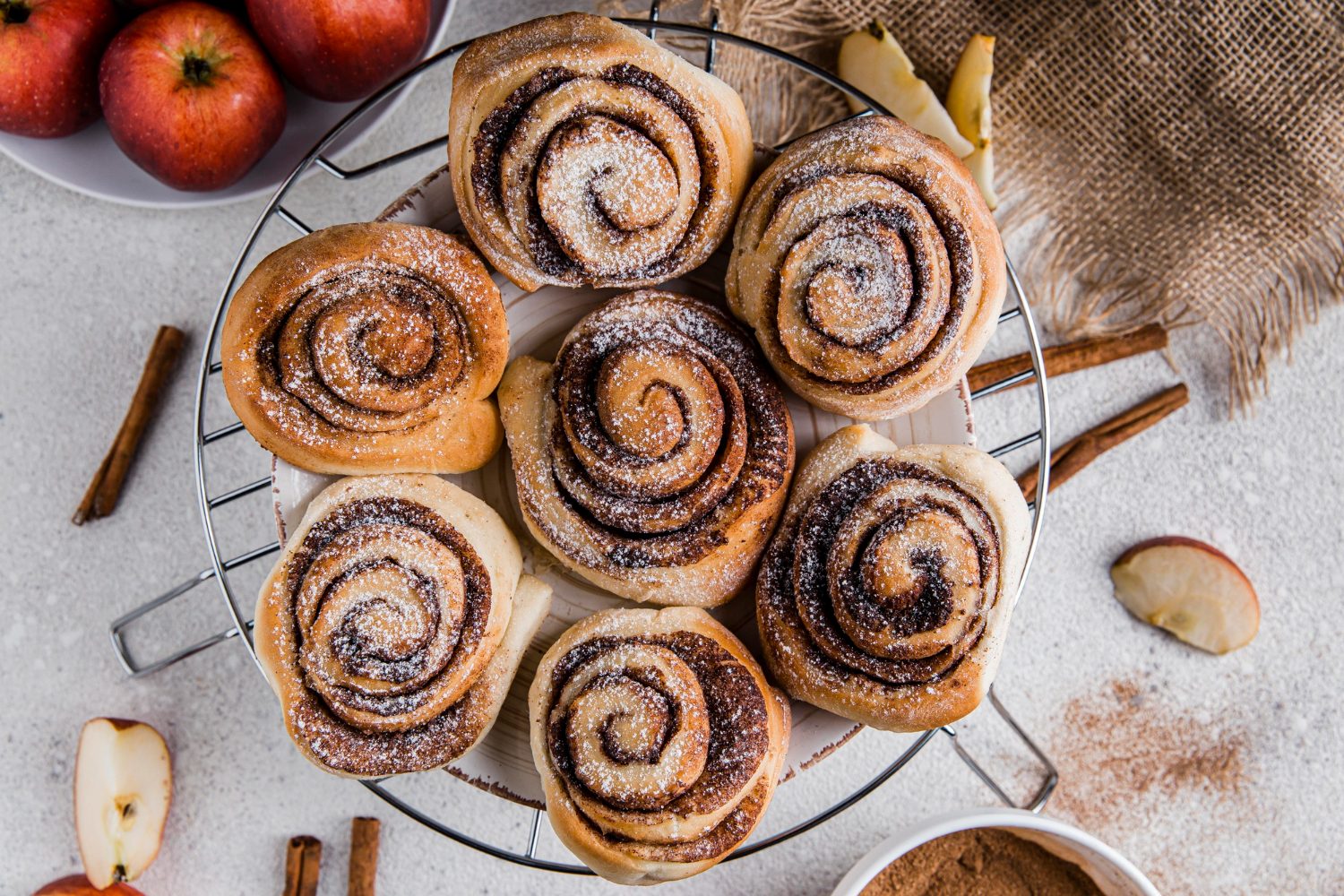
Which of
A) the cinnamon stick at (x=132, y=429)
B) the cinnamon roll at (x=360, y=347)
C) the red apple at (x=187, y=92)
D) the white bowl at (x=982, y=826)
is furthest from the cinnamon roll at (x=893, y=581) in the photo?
the cinnamon stick at (x=132, y=429)

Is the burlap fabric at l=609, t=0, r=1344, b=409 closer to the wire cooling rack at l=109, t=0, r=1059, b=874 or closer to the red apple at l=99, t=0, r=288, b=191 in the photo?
the wire cooling rack at l=109, t=0, r=1059, b=874

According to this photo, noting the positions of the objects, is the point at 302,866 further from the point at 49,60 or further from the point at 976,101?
the point at 976,101

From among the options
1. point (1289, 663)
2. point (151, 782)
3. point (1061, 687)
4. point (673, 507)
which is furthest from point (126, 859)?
point (1289, 663)

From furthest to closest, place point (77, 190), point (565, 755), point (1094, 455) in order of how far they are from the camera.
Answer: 1. point (1094, 455)
2. point (77, 190)
3. point (565, 755)

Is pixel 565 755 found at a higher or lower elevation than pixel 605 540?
lower

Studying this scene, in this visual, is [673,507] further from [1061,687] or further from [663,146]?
[1061,687]
